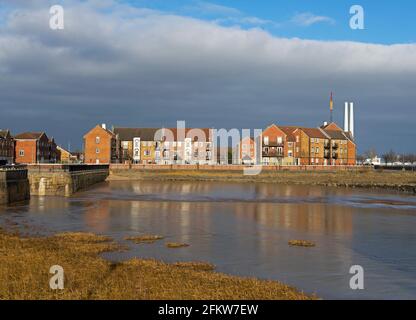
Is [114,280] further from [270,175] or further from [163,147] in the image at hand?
[163,147]

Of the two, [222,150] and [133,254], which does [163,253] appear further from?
[222,150]

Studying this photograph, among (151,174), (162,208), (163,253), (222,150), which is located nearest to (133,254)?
(163,253)

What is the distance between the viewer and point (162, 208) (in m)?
43.0

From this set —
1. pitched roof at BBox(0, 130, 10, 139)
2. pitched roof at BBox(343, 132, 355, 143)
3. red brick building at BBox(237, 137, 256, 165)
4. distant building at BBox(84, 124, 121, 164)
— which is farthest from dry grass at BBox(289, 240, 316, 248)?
pitched roof at BBox(343, 132, 355, 143)

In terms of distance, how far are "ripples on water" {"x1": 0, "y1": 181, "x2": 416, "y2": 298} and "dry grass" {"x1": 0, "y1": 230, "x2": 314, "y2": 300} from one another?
1961 mm

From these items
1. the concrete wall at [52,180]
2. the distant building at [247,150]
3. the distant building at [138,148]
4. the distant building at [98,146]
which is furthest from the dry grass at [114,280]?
the distant building at [138,148]

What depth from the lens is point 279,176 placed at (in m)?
95.1

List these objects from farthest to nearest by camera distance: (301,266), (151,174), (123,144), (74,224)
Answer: (123,144), (151,174), (74,224), (301,266)

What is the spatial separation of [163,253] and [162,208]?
69.2 ft

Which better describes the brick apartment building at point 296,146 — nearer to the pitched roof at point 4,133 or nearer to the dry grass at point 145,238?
the pitched roof at point 4,133

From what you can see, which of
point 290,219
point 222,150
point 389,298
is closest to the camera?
point 389,298

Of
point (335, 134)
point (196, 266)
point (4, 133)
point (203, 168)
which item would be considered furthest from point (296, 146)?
point (196, 266)

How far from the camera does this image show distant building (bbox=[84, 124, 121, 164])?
116 metres

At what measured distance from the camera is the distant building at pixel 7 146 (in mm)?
114113
